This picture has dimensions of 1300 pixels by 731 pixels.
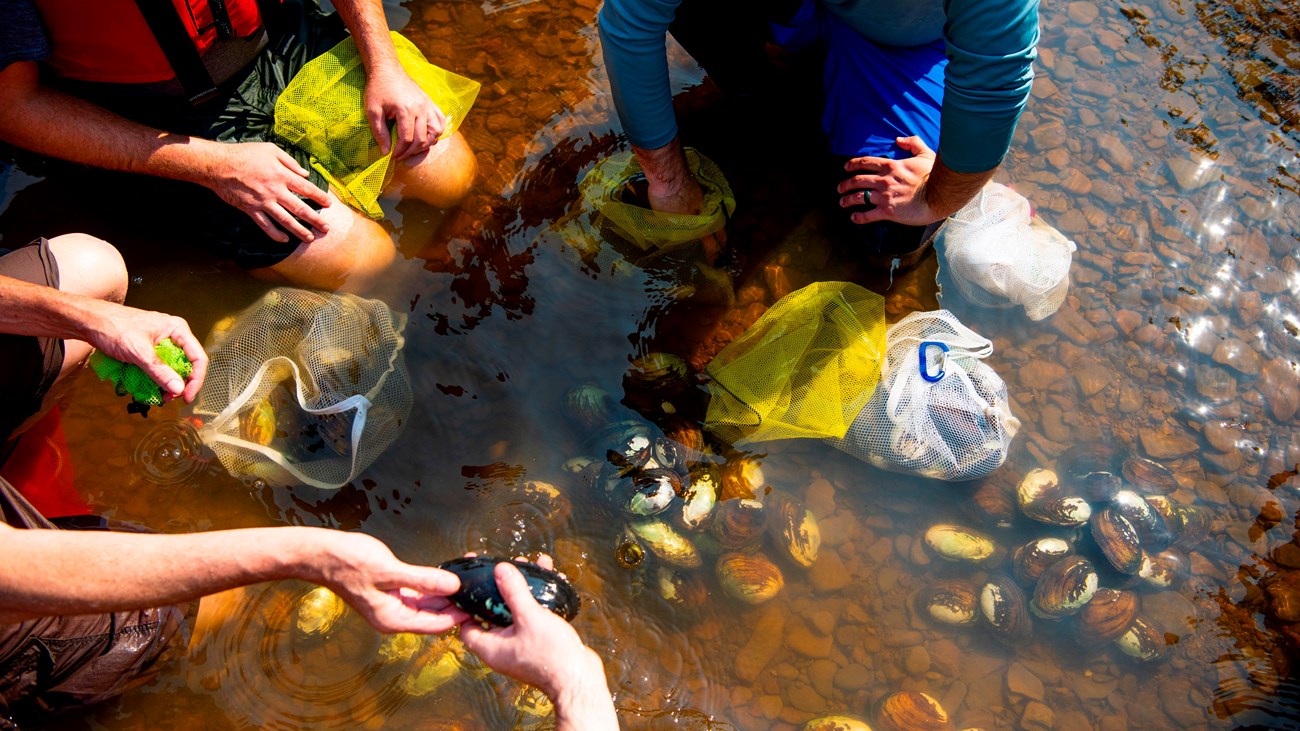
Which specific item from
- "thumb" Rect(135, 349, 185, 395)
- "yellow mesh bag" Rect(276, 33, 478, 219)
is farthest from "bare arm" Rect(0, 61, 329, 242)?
"thumb" Rect(135, 349, 185, 395)

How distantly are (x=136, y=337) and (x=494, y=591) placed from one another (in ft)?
5.15

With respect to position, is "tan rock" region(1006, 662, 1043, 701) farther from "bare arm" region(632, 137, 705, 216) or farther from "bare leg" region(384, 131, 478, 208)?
"bare leg" region(384, 131, 478, 208)

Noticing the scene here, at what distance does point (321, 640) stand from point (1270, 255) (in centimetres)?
482

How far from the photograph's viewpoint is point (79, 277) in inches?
122

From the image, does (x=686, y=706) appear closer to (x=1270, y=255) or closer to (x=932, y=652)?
(x=932, y=652)

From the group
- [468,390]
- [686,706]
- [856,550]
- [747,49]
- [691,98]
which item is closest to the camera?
[686,706]

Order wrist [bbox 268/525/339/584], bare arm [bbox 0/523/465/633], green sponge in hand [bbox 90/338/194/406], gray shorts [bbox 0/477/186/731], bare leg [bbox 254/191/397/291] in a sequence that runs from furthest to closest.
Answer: bare leg [bbox 254/191/397/291], green sponge in hand [bbox 90/338/194/406], gray shorts [bbox 0/477/186/731], wrist [bbox 268/525/339/584], bare arm [bbox 0/523/465/633]

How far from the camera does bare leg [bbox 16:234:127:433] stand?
308 centimetres

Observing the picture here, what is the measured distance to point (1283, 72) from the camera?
4.43 m

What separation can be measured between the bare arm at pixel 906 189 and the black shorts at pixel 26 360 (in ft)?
10.6

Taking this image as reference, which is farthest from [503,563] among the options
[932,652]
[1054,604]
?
[1054,604]

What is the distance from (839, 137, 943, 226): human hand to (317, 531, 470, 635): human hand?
2.27 metres

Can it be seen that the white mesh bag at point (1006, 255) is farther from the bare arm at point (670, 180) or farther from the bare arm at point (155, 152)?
the bare arm at point (155, 152)

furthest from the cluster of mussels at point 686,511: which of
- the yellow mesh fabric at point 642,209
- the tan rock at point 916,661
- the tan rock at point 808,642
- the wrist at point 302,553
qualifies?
the wrist at point 302,553
